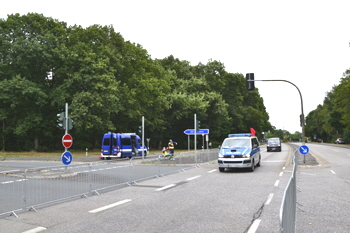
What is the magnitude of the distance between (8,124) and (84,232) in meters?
37.4

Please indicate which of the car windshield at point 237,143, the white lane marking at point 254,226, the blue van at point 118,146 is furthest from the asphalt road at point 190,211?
the blue van at point 118,146

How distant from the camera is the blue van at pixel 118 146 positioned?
30453mm

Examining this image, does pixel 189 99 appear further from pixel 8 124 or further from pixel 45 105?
pixel 8 124

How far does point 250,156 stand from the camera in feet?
54.9

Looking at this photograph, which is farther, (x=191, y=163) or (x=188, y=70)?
(x=188, y=70)

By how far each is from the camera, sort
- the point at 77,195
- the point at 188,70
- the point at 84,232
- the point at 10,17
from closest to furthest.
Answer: the point at 84,232 → the point at 77,195 → the point at 10,17 → the point at 188,70

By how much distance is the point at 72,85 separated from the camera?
121 ft

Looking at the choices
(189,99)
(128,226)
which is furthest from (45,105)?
(128,226)

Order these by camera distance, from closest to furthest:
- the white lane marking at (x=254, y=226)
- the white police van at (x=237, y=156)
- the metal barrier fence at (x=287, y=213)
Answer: the metal barrier fence at (x=287, y=213) < the white lane marking at (x=254, y=226) < the white police van at (x=237, y=156)

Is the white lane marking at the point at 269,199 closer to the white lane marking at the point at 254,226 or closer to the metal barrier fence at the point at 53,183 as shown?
the white lane marking at the point at 254,226

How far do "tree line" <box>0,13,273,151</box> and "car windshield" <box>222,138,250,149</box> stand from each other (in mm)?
20285

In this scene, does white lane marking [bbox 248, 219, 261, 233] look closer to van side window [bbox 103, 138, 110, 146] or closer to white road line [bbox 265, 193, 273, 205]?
white road line [bbox 265, 193, 273, 205]

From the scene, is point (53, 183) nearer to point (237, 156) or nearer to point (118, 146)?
point (237, 156)

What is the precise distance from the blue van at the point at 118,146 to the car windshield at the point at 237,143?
14.6 metres
